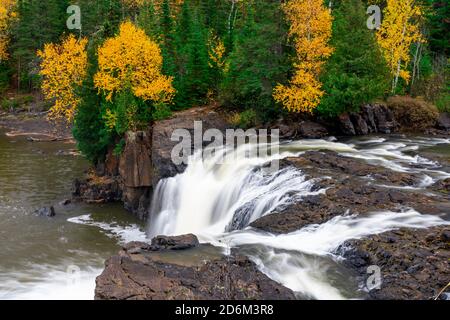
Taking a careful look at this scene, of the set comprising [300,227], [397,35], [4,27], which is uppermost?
[4,27]

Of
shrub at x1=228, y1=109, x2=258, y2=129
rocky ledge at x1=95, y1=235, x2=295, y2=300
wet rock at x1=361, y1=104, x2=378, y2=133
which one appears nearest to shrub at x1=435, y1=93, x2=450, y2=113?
wet rock at x1=361, y1=104, x2=378, y2=133

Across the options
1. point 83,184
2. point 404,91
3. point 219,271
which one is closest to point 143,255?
point 219,271

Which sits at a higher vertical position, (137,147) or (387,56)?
(387,56)

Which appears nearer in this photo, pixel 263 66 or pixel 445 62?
pixel 263 66

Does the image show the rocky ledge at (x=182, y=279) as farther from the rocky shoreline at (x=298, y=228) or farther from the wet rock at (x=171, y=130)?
the wet rock at (x=171, y=130)

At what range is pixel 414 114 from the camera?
110 ft

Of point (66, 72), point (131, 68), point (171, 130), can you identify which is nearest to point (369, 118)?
point (171, 130)

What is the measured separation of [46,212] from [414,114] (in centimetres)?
2418

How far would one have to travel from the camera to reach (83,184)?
1259 inches

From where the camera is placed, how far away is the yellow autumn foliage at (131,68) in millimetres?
30484

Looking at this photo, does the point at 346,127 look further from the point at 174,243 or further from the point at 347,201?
the point at 174,243
